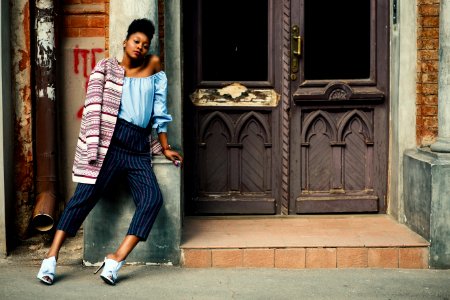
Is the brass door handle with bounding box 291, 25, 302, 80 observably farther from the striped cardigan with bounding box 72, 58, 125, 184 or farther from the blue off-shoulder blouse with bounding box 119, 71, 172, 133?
the striped cardigan with bounding box 72, 58, 125, 184

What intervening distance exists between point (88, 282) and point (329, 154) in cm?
254

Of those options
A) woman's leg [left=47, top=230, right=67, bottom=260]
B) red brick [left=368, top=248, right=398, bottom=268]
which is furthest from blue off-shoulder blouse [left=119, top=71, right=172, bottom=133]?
red brick [left=368, top=248, right=398, bottom=268]

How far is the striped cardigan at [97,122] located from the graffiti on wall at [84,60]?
Result: 1.14m

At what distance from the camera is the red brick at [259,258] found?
680 centimetres

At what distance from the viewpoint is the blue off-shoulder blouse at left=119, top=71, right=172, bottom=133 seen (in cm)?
648

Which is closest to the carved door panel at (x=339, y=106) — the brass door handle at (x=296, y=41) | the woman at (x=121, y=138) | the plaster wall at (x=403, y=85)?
the brass door handle at (x=296, y=41)

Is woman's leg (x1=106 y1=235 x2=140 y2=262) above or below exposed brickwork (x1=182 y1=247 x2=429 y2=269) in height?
above

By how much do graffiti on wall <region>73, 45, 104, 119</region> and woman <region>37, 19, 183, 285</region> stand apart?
1000mm

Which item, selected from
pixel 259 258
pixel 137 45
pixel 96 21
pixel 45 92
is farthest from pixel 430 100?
pixel 45 92

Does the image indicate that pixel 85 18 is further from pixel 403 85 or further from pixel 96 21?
pixel 403 85

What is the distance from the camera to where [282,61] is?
25.6ft

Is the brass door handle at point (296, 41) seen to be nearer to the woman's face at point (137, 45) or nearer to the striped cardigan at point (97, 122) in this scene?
the woman's face at point (137, 45)

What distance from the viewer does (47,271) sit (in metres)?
6.30

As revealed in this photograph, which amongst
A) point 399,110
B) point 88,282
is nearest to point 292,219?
point 399,110
